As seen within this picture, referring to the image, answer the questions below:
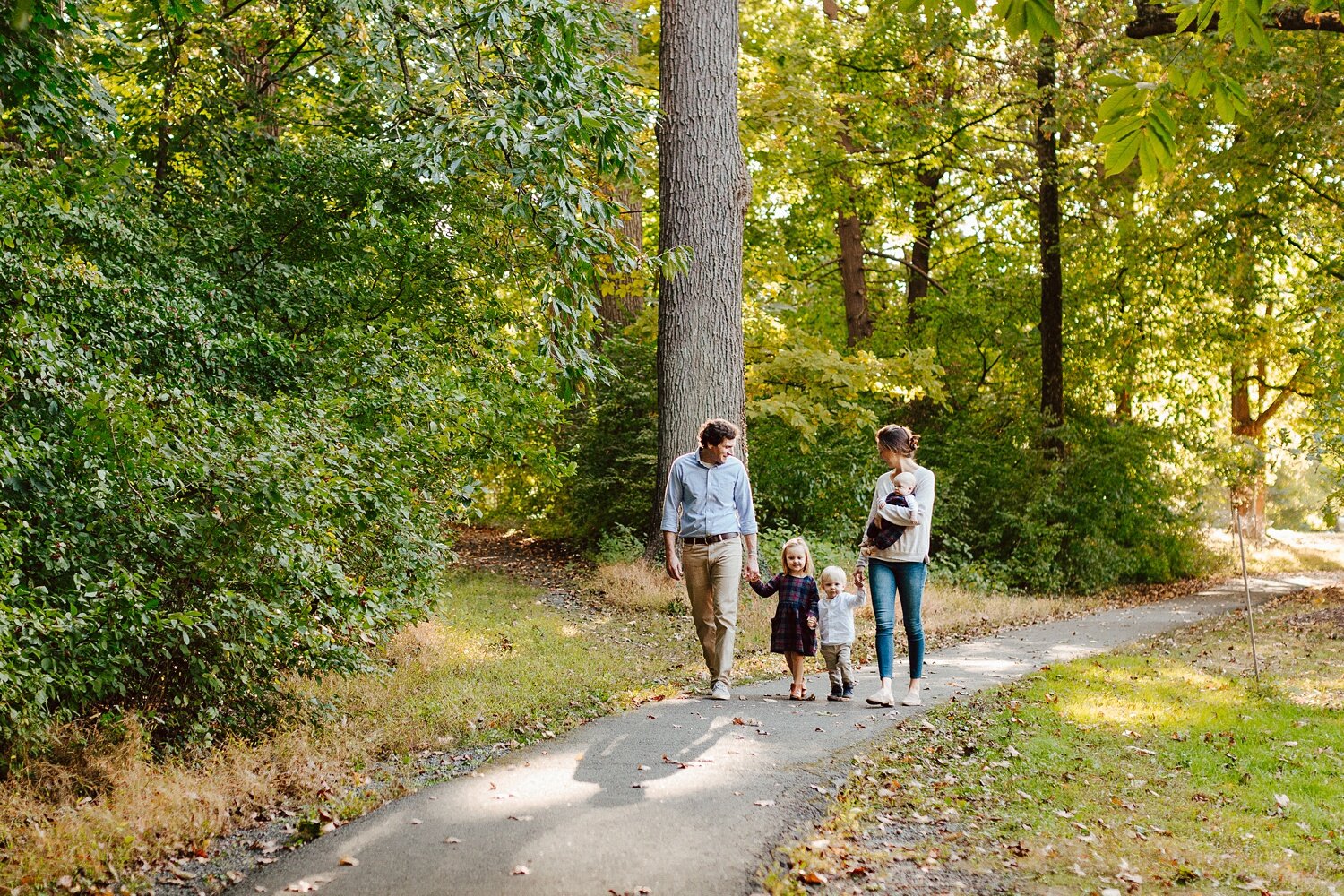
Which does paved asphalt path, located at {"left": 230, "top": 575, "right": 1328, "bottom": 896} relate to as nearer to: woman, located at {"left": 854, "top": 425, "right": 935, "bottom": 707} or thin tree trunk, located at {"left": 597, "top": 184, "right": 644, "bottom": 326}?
woman, located at {"left": 854, "top": 425, "right": 935, "bottom": 707}

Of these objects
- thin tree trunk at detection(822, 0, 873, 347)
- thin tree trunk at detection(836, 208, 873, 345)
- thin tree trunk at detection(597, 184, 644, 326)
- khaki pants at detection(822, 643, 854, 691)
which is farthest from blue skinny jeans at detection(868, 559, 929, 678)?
thin tree trunk at detection(836, 208, 873, 345)

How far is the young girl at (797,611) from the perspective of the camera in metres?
8.17

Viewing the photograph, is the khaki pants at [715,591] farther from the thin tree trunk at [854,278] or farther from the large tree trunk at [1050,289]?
the thin tree trunk at [854,278]

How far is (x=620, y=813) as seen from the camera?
206 inches

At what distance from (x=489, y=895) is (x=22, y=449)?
325 centimetres

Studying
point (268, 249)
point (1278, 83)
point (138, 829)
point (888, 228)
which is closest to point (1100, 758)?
point (138, 829)

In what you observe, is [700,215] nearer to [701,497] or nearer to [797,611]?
[701,497]

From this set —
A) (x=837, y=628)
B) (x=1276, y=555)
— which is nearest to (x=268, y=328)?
(x=837, y=628)

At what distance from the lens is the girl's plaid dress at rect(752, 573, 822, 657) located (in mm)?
8180

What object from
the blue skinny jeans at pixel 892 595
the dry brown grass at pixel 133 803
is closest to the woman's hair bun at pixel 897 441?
the blue skinny jeans at pixel 892 595

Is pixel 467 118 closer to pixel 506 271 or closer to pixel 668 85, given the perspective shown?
pixel 506 271

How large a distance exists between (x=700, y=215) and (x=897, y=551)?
6420mm

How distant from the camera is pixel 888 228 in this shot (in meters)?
25.4

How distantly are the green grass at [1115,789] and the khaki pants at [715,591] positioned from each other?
5.06 ft
